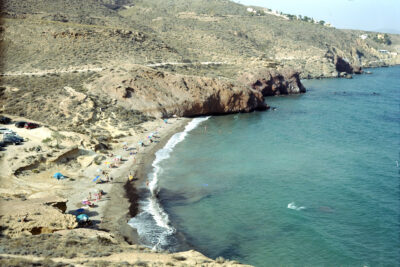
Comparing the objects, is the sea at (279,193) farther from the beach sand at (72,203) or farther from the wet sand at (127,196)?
the beach sand at (72,203)

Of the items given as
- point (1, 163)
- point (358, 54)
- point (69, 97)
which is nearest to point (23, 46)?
point (69, 97)

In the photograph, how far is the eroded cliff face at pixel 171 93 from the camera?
60.7 m

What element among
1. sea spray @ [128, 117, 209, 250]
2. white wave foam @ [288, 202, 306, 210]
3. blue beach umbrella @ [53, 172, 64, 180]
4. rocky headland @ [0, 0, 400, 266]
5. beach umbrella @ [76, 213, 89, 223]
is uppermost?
rocky headland @ [0, 0, 400, 266]

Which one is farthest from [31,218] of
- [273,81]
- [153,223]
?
[273,81]

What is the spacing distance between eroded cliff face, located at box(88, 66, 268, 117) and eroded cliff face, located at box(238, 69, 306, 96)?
13922 mm

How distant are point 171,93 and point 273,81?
36.5 metres

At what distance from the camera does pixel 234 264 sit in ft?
64.7

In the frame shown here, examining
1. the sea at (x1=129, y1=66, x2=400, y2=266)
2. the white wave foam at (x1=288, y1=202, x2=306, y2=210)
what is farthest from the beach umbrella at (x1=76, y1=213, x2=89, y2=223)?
the white wave foam at (x1=288, y1=202, x2=306, y2=210)

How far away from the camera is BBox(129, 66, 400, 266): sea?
26.3 meters

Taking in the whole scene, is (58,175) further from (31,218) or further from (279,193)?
(279,193)

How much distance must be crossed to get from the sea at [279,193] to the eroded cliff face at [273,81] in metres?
24.8

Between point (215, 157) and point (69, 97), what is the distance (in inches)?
1019

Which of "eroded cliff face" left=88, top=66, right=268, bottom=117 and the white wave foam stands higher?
"eroded cliff face" left=88, top=66, right=268, bottom=117

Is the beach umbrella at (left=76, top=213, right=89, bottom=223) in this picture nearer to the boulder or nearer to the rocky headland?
the rocky headland
